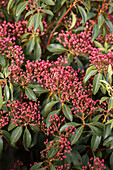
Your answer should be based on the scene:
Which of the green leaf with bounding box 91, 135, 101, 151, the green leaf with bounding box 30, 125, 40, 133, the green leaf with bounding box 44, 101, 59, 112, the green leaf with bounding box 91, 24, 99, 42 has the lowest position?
the green leaf with bounding box 91, 135, 101, 151

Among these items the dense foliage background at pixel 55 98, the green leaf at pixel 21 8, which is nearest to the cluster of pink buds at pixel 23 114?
the dense foliage background at pixel 55 98

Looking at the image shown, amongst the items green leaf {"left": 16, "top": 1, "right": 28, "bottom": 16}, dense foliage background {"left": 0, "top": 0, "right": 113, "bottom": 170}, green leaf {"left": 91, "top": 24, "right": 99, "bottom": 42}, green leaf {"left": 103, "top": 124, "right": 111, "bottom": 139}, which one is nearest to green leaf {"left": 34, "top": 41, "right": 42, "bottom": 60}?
dense foliage background {"left": 0, "top": 0, "right": 113, "bottom": 170}

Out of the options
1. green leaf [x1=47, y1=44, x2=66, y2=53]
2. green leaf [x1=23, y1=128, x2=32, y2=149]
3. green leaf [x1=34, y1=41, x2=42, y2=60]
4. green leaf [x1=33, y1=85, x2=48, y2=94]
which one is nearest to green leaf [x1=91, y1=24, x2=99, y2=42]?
green leaf [x1=47, y1=44, x2=66, y2=53]

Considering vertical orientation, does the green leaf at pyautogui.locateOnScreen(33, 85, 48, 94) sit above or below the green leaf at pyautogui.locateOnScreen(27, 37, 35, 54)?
below

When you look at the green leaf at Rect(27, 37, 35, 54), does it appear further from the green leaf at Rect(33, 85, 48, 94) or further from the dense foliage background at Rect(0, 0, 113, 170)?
the green leaf at Rect(33, 85, 48, 94)

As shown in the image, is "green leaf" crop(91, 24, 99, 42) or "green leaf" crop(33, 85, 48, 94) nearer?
"green leaf" crop(33, 85, 48, 94)

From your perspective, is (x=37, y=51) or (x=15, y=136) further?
(x=37, y=51)

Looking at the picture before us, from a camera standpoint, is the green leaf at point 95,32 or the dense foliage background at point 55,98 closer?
the dense foliage background at point 55,98

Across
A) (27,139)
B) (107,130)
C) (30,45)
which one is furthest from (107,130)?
(30,45)

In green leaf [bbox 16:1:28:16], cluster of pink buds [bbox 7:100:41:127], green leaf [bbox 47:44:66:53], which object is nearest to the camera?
cluster of pink buds [bbox 7:100:41:127]

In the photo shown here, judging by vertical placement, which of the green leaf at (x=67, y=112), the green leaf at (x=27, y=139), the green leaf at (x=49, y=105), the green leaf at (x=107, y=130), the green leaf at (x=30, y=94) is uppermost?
the green leaf at (x=30, y=94)

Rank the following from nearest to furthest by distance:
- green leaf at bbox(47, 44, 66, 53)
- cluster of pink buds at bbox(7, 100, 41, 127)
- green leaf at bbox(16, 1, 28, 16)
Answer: cluster of pink buds at bbox(7, 100, 41, 127)
green leaf at bbox(16, 1, 28, 16)
green leaf at bbox(47, 44, 66, 53)

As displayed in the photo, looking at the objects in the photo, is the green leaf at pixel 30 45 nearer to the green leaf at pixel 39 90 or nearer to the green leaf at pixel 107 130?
the green leaf at pixel 39 90

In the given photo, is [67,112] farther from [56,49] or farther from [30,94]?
[56,49]
